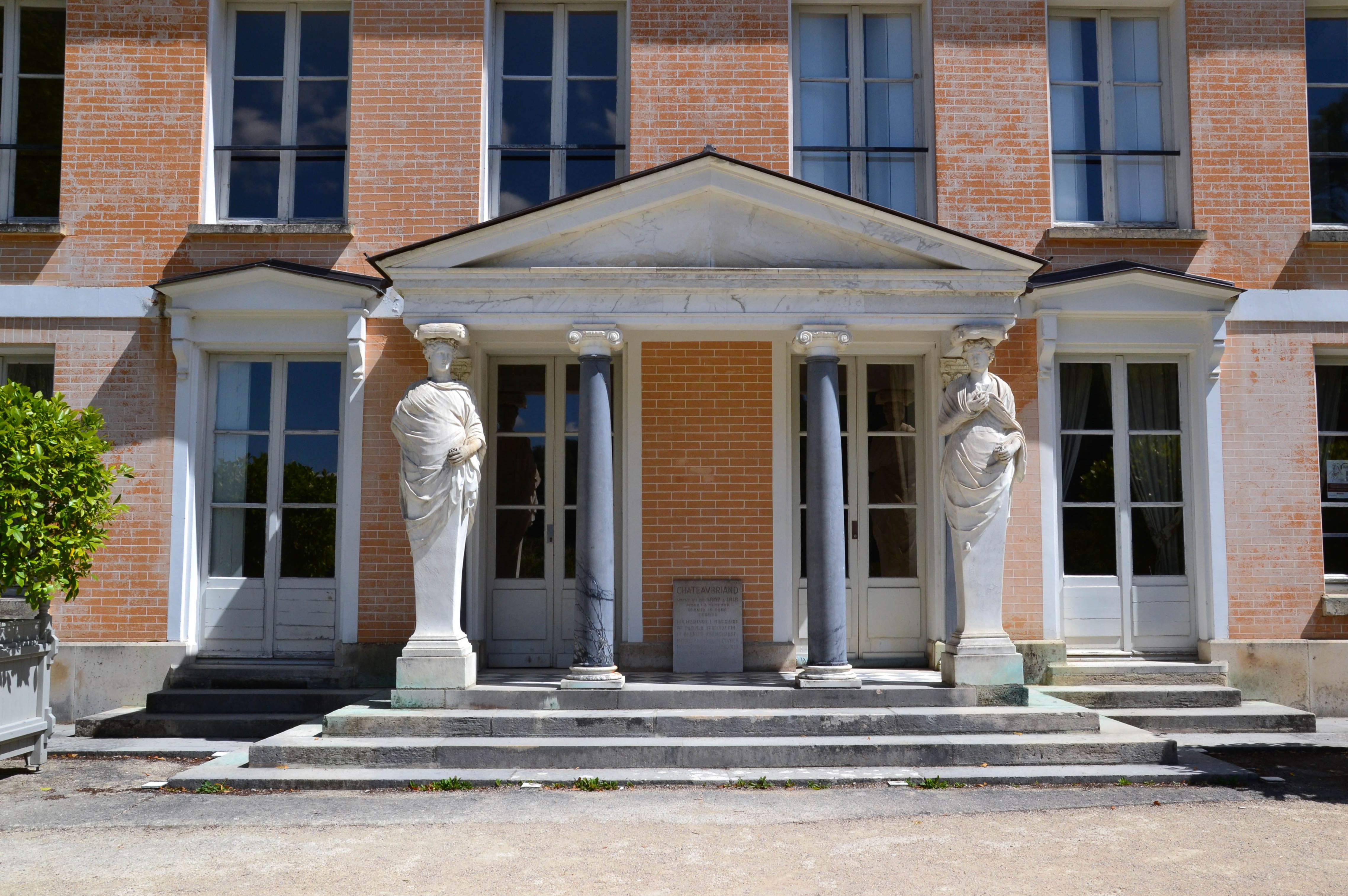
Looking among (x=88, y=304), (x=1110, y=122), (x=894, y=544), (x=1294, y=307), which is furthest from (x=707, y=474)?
(x=88, y=304)

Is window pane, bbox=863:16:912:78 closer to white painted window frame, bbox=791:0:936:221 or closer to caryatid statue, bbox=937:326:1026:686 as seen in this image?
white painted window frame, bbox=791:0:936:221

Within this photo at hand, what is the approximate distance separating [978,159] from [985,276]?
2.11 metres

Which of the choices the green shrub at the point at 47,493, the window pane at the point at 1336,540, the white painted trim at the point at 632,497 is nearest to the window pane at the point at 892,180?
the white painted trim at the point at 632,497

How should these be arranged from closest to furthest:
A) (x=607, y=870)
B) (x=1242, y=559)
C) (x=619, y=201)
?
(x=607, y=870) < (x=619, y=201) < (x=1242, y=559)

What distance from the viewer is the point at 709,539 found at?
901cm

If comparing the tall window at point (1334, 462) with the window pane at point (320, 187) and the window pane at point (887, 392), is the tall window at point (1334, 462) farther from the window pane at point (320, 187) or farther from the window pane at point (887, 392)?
the window pane at point (320, 187)

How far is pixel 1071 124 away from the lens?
9.64m

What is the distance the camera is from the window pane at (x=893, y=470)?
9328mm

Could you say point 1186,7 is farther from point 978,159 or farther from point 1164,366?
point 1164,366

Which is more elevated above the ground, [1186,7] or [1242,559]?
[1186,7]

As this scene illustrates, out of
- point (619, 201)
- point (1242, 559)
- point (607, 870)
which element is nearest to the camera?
point (607, 870)

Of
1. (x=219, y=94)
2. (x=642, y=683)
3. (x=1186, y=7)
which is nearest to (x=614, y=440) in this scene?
(x=642, y=683)

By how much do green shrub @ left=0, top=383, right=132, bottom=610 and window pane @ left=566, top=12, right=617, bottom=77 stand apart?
5141 mm

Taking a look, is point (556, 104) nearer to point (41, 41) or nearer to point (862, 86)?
point (862, 86)
